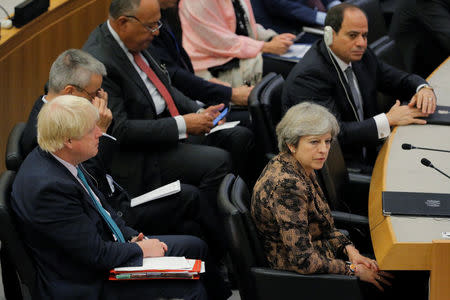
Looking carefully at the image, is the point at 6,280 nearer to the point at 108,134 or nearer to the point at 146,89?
the point at 108,134

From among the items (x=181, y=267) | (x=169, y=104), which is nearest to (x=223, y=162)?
(x=169, y=104)

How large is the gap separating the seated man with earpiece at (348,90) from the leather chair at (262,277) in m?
1.09

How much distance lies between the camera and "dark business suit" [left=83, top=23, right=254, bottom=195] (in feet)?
10.1

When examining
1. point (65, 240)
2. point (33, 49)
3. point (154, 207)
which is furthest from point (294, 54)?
point (65, 240)

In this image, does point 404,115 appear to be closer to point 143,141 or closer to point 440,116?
point 440,116

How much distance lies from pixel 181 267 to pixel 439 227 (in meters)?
0.91

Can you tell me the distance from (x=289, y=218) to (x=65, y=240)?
743mm

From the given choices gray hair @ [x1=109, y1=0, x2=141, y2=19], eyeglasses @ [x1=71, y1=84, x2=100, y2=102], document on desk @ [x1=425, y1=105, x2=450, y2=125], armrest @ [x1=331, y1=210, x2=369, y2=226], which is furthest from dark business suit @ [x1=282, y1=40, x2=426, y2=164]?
eyeglasses @ [x1=71, y1=84, x2=100, y2=102]

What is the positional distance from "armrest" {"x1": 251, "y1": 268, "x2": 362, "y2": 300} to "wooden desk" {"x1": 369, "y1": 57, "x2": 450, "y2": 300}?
0.46 ft

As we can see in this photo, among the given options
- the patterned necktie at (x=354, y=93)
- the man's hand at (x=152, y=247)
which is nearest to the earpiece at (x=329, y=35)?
the patterned necktie at (x=354, y=93)

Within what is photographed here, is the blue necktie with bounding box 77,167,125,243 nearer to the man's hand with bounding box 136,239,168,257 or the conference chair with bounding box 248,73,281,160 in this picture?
the man's hand with bounding box 136,239,168,257

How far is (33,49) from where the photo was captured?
370 cm

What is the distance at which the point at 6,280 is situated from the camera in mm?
2541

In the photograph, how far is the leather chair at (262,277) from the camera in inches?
88.3
